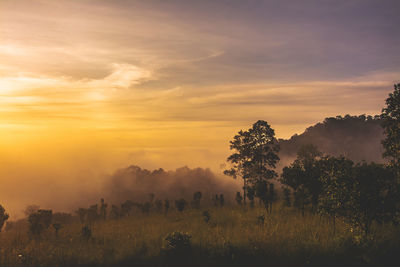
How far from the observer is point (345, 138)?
180 m

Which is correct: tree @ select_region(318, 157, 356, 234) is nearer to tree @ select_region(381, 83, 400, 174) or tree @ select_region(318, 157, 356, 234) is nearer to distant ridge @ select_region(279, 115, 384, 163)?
tree @ select_region(381, 83, 400, 174)

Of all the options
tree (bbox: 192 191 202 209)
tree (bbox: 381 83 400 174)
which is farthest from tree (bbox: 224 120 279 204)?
tree (bbox: 381 83 400 174)

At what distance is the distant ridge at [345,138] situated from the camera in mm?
168825

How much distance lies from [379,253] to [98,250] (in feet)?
48.6

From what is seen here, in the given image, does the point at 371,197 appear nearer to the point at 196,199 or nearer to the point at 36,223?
the point at 36,223

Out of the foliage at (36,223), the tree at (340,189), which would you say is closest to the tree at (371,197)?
the tree at (340,189)

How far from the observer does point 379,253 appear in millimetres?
14531

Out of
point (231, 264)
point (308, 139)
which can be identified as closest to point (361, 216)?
point (231, 264)

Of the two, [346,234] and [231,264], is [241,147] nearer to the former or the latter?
[346,234]

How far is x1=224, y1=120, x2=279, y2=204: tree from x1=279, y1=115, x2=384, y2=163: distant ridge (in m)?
132

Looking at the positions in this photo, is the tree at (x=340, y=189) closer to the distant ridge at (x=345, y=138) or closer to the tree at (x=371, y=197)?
the tree at (x=371, y=197)

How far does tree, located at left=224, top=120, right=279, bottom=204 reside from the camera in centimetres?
4331

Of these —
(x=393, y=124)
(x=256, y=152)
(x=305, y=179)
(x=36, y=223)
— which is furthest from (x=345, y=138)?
(x=36, y=223)

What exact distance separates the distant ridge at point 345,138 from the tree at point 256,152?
132 m
